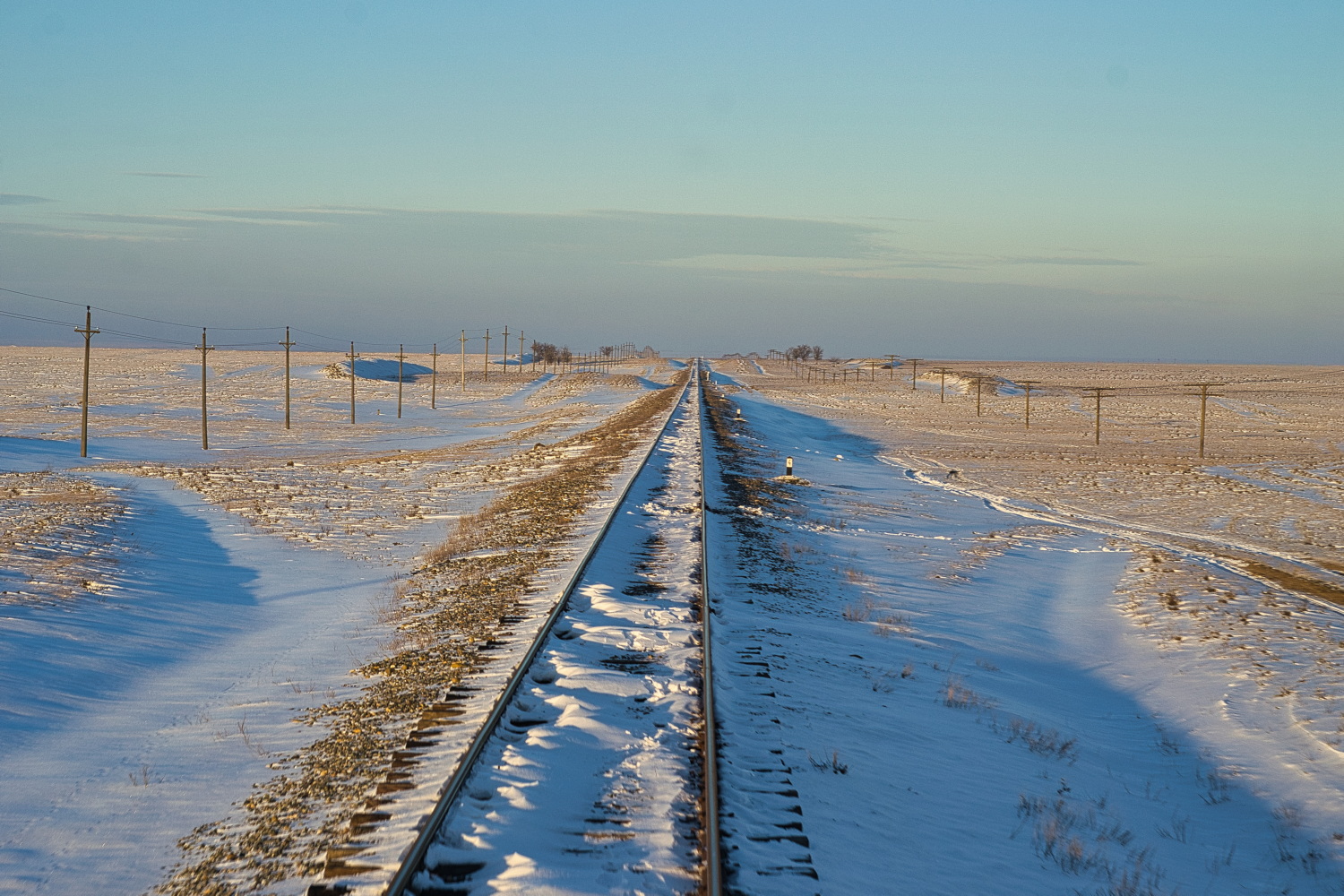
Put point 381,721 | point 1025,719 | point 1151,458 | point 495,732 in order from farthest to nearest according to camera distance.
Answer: point 1151,458 → point 1025,719 → point 381,721 → point 495,732

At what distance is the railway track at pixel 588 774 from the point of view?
5465 millimetres

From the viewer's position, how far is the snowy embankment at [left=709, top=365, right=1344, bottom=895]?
681 centimetres

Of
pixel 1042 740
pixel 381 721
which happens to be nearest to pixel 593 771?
pixel 381 721

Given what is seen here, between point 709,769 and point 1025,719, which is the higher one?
point 709,769

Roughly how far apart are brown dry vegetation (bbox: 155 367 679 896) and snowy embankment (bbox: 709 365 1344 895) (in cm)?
242

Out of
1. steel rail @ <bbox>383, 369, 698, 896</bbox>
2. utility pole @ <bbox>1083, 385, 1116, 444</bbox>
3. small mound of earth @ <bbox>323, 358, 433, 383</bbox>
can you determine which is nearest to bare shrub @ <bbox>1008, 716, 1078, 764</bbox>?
steel rail @ <bbox>383, 369, 698, 896</bbox>

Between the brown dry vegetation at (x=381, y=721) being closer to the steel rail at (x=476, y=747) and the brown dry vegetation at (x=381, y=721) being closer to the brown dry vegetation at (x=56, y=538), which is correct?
the steel rail at (x=476, y=747)

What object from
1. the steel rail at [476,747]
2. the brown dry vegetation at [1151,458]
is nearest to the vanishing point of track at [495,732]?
the steel rail at [476,747]

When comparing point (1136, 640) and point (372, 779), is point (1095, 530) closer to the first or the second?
point (1136, 640)

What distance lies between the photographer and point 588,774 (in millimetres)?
6809

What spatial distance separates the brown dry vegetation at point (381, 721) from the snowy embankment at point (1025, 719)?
7.96 feet

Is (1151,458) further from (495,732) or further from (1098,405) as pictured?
(495,732)

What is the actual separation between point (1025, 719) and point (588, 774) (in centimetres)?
505

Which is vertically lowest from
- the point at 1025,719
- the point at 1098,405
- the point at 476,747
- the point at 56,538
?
the point at 1025,719
